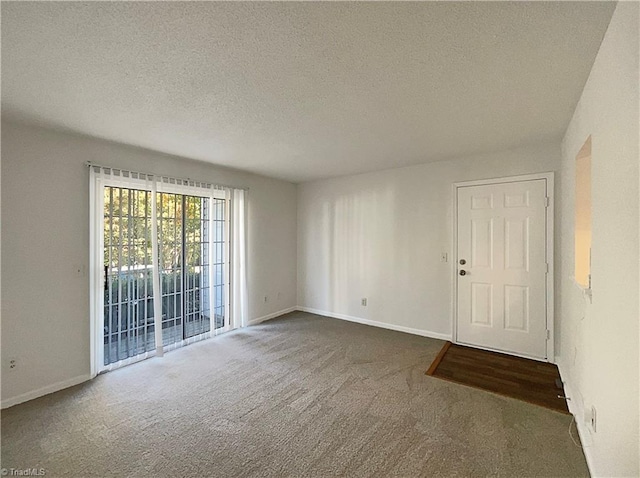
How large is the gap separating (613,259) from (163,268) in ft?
13.1

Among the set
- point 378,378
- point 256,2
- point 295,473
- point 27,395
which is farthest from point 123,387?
point 256,2

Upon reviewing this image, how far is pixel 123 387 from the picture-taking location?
2701mm

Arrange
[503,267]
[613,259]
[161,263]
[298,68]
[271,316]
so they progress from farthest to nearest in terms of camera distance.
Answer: [271,316] → [161,263] → [503,267] → [298,68] → [613,259]

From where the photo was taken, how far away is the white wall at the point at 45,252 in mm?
2420

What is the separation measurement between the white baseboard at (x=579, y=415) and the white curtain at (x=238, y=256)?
12.4ft

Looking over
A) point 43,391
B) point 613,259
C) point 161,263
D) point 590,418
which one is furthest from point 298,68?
point 43,391

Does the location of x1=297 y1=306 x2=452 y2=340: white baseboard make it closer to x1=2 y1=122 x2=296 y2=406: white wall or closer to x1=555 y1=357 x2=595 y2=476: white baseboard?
x1=555 y1=357 x2=595 y2=476: white baseboard

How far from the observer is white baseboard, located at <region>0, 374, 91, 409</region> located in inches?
94.1

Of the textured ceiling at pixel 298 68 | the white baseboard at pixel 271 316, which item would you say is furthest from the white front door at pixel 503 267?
the white baseboard at pixel 271 316

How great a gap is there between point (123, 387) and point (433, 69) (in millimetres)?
3573

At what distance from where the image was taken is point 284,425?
2133mm

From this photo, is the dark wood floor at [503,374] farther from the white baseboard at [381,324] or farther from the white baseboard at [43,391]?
the white baseboard at [43,391]

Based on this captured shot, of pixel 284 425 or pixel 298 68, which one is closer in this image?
pixel 298 68

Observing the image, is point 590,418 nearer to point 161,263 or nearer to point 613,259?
point 613,259
